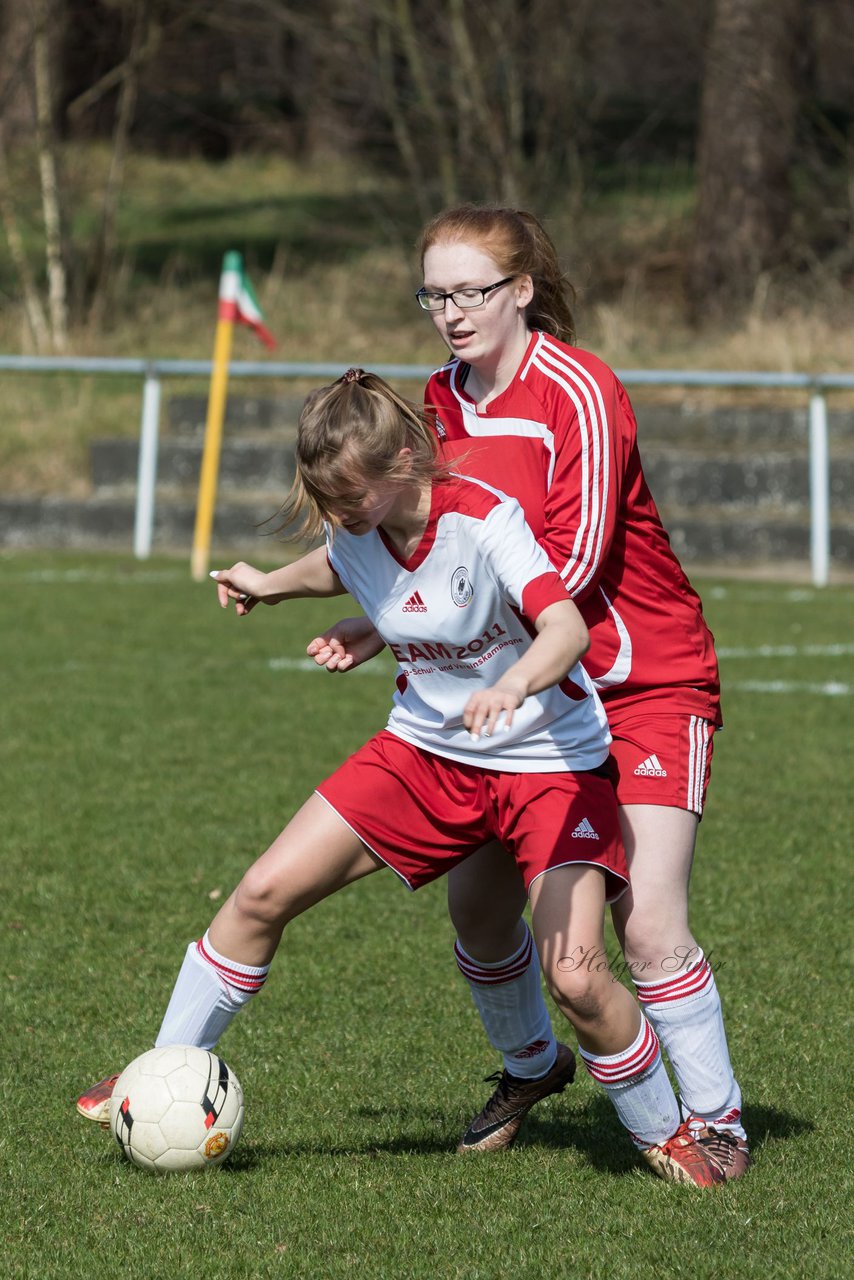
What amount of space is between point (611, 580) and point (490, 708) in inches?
27.4

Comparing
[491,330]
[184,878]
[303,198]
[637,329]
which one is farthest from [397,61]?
[491,330]

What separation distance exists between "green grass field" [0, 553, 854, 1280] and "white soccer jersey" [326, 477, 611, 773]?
0.81m

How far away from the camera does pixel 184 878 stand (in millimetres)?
5504

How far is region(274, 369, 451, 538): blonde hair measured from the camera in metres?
3.07

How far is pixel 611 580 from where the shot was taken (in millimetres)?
3363

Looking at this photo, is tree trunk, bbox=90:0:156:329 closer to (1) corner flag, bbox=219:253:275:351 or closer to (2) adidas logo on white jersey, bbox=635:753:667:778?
(1) corner flag, bbox=219:253:275:351

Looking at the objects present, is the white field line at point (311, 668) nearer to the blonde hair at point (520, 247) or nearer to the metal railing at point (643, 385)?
the metal railing at point (643, 385)

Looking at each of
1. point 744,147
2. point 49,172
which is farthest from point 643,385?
point 49,172

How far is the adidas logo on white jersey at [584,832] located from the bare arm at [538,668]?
0.34 m

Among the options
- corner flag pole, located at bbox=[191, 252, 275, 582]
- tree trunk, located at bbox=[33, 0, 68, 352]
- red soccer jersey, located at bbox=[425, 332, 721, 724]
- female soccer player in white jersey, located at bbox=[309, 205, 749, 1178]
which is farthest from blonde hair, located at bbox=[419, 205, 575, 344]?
tree trunk, located at bbox=[33, 0, 68, 352]

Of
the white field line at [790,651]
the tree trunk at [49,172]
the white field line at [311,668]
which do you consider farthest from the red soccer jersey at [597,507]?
the tree trunk at [49,172]

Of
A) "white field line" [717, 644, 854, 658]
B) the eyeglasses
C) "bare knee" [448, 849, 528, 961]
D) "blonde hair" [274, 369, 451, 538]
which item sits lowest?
"white field line" [717, 644, 854, 658]

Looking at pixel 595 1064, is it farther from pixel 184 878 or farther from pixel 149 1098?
pixel 184 878

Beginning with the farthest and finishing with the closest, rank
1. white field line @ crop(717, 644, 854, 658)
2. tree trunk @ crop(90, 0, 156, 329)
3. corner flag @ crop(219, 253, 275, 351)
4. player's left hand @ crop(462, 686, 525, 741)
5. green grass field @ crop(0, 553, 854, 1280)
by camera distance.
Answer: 1. tree trunk @ crop(90, 0, 156, 329)
2. corner flag @ crop(219, 253, 275, 351)
3. white field line @ crop(717, 644, 854, 658)
4. green grass field @ crop(0, 553, 854, 1280)
5. player's left hand @ crop(462, 686, 525, 741)
